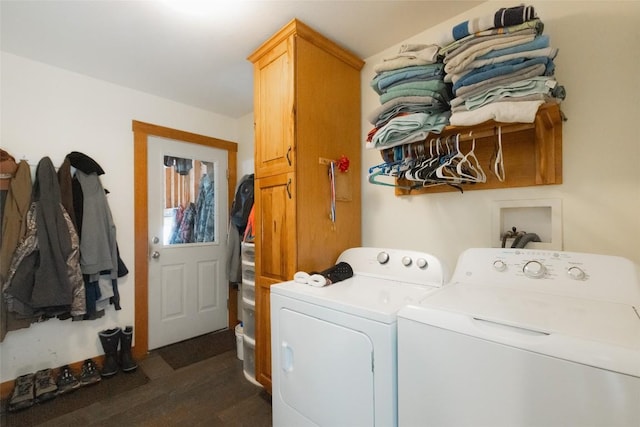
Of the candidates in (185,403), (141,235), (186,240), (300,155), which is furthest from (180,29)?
(185,403)

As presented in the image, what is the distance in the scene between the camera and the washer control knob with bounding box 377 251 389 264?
142 centimetres

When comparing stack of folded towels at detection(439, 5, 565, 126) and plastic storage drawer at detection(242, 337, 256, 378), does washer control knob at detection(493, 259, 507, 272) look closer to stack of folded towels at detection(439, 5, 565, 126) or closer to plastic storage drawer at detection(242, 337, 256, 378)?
stack of folded towels at detection(439, 5, 565, 126)

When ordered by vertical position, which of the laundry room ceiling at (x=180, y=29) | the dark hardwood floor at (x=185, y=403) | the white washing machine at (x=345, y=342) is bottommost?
the dark hardwood floor at (x=185, y=403)

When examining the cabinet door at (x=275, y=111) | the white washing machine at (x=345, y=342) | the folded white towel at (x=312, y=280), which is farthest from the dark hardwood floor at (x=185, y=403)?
the cabinet door at (x=275, y=111)

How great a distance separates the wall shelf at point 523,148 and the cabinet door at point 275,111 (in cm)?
80

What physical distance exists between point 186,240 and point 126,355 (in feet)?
3.30

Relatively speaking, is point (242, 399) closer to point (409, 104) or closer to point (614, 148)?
point (409, 104)

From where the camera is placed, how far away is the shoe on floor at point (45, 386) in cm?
174

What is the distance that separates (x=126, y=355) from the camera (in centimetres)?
214

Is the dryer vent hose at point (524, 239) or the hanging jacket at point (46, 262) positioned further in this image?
the hanging jacket at point (46, 262)

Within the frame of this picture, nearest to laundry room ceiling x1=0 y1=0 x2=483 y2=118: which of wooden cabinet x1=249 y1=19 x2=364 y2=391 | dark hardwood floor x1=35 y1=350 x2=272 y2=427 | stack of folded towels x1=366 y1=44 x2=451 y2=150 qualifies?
wooden cabinet x1=249 y1=19 x2=364 y2=391

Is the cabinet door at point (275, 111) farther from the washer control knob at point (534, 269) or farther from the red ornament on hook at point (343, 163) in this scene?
the washer control knob at point (534, 269)

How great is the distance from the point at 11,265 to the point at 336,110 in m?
2.22

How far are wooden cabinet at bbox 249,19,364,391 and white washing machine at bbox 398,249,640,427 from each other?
30.9 inches
